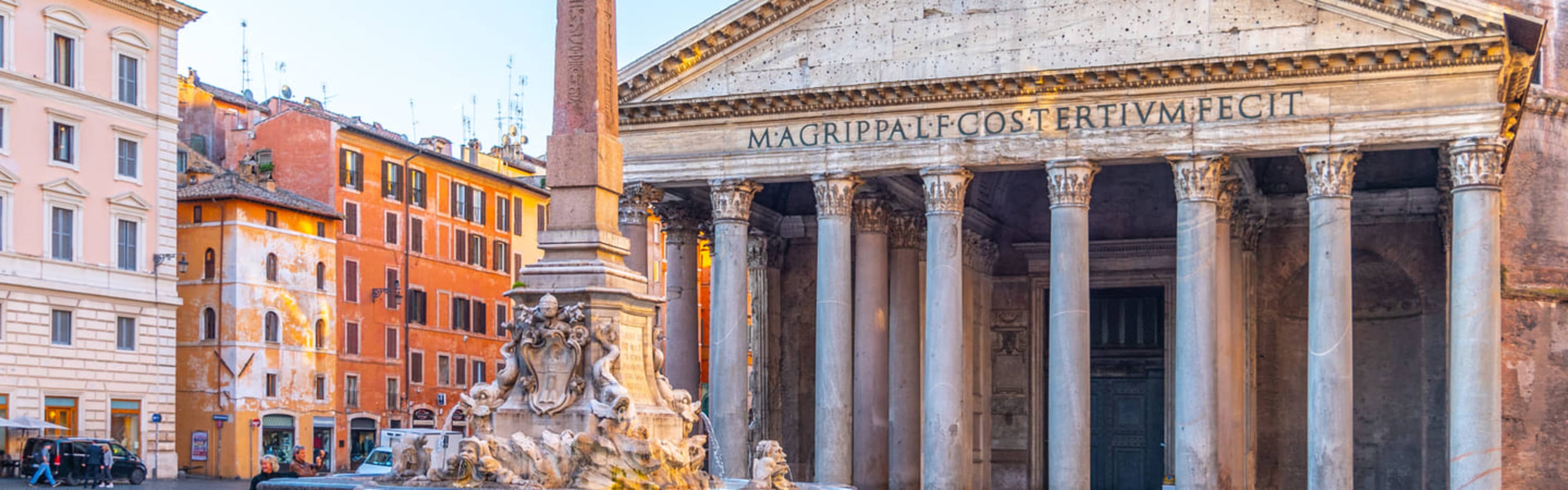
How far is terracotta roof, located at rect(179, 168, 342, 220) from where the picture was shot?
40.5 metres

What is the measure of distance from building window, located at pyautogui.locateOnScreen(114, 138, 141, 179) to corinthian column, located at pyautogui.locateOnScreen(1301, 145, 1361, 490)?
871 inches

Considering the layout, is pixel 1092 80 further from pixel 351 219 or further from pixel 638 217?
pixel 351 219

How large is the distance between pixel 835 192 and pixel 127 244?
49.3ft

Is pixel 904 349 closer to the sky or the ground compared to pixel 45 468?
closer to the sky

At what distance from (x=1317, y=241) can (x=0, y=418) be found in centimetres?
2226

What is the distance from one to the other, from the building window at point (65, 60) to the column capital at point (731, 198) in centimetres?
1288

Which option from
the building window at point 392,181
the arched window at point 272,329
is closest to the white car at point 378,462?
the arched window at point 272,329

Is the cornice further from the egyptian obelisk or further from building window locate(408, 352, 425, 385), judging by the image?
building window locate(408, 352, 425, 385)

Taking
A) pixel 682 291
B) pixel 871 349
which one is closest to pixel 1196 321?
pixel 871 349

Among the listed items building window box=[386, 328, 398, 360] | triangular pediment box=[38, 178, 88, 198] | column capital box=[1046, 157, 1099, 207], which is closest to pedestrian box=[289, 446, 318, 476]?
triangular pediment box=[38, 178, 88, 198]

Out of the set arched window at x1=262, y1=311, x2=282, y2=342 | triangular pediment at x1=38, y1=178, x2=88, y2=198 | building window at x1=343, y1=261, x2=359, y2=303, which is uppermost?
triangular pediment at x1=38, y1=178, x2=88, y2=198

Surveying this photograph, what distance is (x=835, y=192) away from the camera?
2981cm

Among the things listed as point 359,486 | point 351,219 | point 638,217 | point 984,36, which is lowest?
point 359,486

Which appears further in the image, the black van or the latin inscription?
the black van
